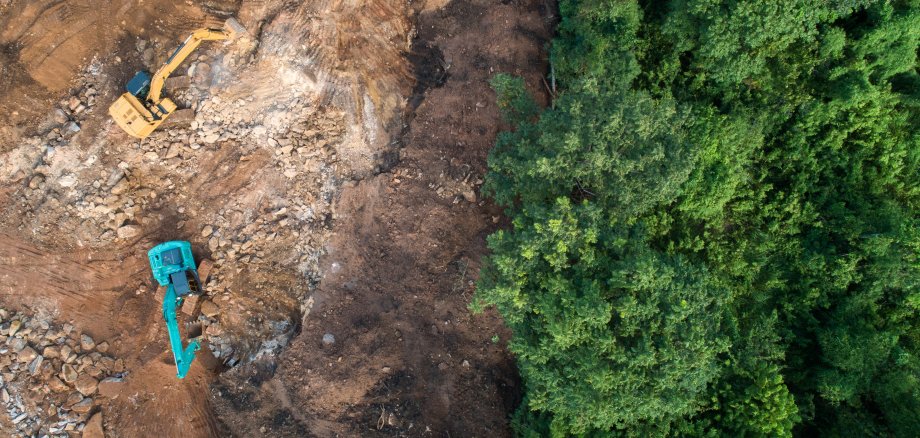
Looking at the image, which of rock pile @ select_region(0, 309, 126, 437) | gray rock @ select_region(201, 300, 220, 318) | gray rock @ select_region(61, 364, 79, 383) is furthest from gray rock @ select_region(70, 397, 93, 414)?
gray rock @ select_region(201, 300, 220, 318)

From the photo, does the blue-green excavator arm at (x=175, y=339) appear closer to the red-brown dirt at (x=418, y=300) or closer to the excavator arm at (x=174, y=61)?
the red-brown dirt at (x=418, y=300)

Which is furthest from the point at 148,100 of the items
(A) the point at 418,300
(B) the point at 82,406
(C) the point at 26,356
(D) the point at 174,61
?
(A) the point at 418,300

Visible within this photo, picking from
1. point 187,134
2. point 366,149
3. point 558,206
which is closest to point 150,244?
point 187,134

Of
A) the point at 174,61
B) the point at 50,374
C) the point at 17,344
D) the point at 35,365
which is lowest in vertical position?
the point at 50,374

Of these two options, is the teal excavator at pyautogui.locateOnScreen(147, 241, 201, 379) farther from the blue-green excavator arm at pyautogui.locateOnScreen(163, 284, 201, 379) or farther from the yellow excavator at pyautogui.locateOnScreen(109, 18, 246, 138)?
the yellow excavator at pyautogui.locateOnScreen(109, 18, 246, 138)

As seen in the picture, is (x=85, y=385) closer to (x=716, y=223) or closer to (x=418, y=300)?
(x=418, y=300)

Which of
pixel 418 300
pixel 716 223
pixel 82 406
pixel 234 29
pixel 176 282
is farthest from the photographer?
pixel 234 29

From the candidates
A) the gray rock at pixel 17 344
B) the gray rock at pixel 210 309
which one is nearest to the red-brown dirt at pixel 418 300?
the gray rock at pixel 210 309

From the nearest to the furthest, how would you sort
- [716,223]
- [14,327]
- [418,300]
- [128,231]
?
[716,223], [418,300], [14,327], [128,231]
